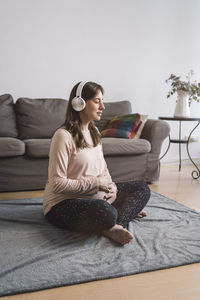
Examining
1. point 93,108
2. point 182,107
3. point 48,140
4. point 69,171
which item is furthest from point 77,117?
point 182,107

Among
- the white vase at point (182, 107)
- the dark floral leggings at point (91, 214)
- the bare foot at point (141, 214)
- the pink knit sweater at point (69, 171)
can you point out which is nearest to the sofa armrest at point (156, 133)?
the white vase at point (182, 107)

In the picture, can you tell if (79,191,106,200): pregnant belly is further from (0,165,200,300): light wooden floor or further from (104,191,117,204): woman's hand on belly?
(0,165,200,300): light wooden floor

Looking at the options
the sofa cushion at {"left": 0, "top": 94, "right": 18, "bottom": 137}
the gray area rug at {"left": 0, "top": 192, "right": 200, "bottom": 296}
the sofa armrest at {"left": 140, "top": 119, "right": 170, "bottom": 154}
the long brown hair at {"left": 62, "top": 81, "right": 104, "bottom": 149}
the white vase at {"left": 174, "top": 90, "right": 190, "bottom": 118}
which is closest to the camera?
the gray area rug at {"left": 0, "top": 192, "right": 200, "bottom": 296}

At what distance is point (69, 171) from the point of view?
79.3 inches

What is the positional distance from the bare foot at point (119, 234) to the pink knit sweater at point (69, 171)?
197mm

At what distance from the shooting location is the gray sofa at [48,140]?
3025mm

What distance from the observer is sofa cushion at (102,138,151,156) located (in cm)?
319

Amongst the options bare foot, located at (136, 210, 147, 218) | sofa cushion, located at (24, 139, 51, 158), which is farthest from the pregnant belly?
sofa cushion, located at (24, 139, 51, 158)

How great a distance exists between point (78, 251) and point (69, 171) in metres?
0.44

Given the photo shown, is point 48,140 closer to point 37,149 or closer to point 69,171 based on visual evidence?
point 37,149

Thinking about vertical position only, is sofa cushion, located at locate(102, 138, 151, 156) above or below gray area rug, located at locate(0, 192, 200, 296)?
above

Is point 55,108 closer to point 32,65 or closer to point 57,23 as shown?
point 32,65

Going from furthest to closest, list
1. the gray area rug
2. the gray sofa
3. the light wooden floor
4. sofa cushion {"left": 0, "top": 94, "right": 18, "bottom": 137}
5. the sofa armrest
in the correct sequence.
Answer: the sofa armrest, sofa cushion {"left": 0, "top": 94, "right": 18, "bottom": 137}, the gray sofa, the gray area rug, the light wooden floor

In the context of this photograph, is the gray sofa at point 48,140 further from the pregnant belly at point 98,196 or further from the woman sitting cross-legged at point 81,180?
the pregnant belly at point 98,196
